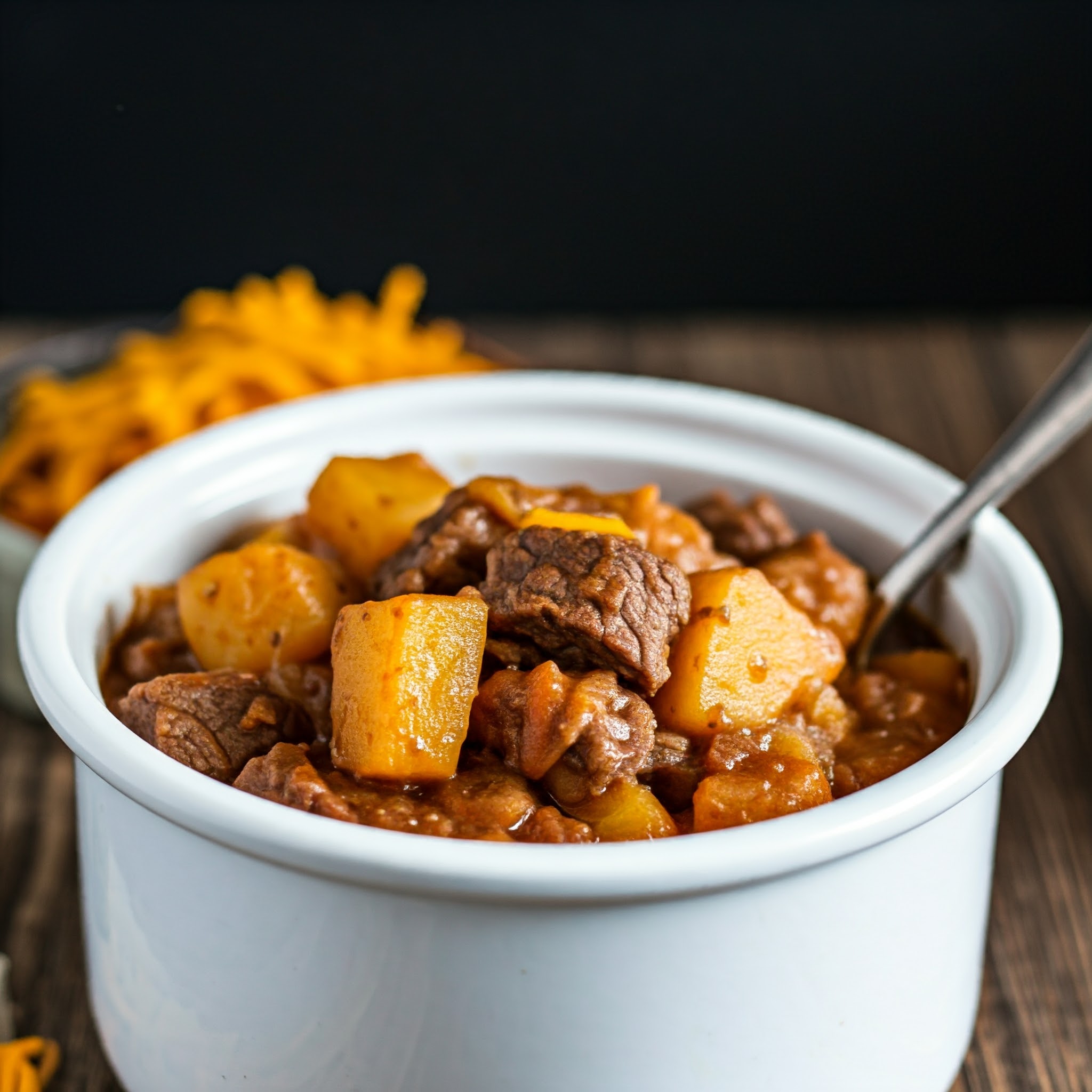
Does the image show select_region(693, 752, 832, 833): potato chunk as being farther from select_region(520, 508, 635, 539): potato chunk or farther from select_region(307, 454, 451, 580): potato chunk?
select_region(307, 454, 451, 580): potato chunk

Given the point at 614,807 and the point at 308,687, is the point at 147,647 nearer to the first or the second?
the point at 308,687

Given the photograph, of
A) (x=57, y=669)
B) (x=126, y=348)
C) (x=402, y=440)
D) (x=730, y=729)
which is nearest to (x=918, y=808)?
(x=730, y=729)

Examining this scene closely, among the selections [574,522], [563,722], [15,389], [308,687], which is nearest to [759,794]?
[563,722]

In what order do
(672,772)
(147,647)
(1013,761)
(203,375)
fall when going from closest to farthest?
(672,772)
(147,647)
(1013,761)
(203,375)

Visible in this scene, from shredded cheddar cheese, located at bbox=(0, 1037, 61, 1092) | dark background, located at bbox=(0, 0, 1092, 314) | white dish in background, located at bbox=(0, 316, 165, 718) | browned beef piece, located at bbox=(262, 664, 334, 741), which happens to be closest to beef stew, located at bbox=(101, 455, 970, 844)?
browned beef piece, located at bbox=(262, 664, 334, 741)

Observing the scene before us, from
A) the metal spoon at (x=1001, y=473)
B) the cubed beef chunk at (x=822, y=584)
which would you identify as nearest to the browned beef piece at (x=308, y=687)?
the cubed beef chunk at (x=822, y=584)

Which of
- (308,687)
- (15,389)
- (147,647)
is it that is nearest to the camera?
(308,687)
